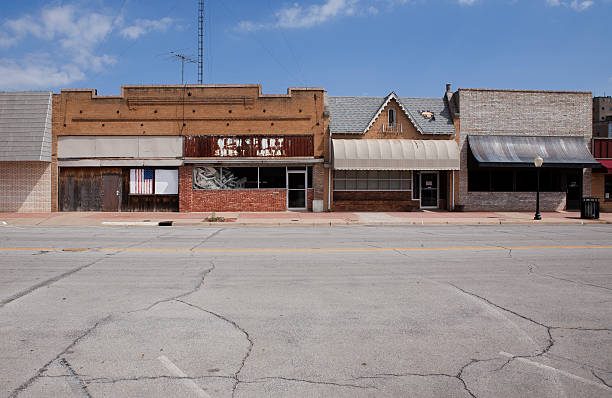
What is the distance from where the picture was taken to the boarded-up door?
2377cm

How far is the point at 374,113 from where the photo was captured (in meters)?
24.6

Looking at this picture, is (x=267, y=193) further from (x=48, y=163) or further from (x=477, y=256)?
(x=477, y=256)

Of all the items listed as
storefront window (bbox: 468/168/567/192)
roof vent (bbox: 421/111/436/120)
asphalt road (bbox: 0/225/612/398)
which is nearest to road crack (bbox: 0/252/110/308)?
asphalt road (bbox: 0/225/612/398)

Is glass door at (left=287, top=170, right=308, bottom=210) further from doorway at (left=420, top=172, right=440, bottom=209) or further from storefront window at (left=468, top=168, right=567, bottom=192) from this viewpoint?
storefront window at (left=468, top=168, right=567, bottom=192)

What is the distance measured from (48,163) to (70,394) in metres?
24.1

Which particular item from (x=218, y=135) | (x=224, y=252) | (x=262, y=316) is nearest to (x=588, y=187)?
(x=218, y=135)

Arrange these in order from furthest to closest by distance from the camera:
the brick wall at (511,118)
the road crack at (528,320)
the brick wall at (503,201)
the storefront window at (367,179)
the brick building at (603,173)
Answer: the brick building at (603,173) → the brick wall at (503,201) → the brick wall at (511,118) → the storefront window at (367,179) → the road crack at (528,320)

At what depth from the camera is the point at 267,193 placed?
950 inches

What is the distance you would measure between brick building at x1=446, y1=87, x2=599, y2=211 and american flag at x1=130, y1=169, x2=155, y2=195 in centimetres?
1770

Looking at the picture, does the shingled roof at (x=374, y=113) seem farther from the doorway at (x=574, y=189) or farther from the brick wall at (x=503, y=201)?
the doorway at (x=574, y=189)

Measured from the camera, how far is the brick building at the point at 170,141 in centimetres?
2367

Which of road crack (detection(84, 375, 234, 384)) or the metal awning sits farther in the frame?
the metal awning

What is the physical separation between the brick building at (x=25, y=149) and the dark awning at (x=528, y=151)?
78.7ft

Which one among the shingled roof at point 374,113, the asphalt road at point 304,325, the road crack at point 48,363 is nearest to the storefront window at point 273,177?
the shingled roof at point 374,113
